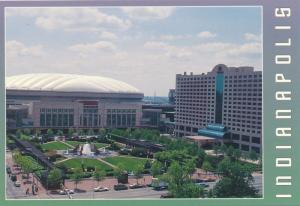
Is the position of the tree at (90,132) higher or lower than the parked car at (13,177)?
higher

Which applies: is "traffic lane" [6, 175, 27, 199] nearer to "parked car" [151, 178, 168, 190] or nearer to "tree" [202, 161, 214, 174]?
"parked car" [151, 178, 168, 190]

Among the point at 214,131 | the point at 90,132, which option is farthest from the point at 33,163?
the point at 214,131

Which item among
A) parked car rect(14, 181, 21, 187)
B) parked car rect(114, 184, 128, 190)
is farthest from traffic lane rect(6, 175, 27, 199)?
parked car rect(114, 184, 128, 190)

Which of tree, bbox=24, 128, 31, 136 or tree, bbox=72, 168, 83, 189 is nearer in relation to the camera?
tree, bbox=72, 168, 83, 189

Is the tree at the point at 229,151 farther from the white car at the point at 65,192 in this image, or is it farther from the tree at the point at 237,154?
the white car at the point at 65,192

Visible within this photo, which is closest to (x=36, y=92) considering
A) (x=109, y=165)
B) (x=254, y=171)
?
(x=109, y=165)

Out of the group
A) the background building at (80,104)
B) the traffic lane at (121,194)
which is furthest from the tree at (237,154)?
the background building at (80,104)

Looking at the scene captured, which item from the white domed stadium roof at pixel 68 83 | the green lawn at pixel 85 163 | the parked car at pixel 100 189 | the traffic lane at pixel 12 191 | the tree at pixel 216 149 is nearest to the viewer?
the traffic lane at pixel 12 191
